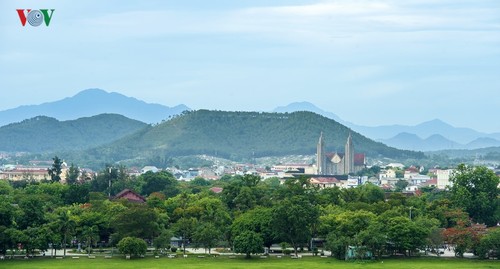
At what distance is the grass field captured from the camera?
54.5 metres

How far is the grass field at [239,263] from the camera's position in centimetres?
5450

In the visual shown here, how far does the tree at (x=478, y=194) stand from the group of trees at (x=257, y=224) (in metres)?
0.10

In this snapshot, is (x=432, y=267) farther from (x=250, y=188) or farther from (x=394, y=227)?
(x=250, y=188)

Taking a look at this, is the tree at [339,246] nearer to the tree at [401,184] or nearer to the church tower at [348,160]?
Result: the tree at [401,184]

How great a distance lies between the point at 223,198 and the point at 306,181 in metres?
8.15

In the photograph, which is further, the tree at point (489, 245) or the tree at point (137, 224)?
the tree at point (137, 224)

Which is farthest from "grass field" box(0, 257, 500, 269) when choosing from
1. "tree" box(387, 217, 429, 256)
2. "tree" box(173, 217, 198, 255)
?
"tree" box(173, 217, 198, 255)

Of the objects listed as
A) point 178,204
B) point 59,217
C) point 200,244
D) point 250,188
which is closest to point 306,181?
point 250,188

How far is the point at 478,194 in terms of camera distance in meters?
76.5

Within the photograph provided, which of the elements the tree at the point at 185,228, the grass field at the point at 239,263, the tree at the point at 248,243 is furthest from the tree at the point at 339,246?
the tree at the point at 185,228

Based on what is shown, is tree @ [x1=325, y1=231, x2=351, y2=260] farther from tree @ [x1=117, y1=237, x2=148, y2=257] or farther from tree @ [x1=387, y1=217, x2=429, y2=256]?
tree @ [x1=117, y1=237, x2=148, y2=257]

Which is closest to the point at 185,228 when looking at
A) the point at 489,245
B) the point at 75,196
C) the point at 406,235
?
the point at 406,235

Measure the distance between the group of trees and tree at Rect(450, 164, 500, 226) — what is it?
10 centimetres

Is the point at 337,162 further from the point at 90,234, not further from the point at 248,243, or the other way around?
the point at 248,243
